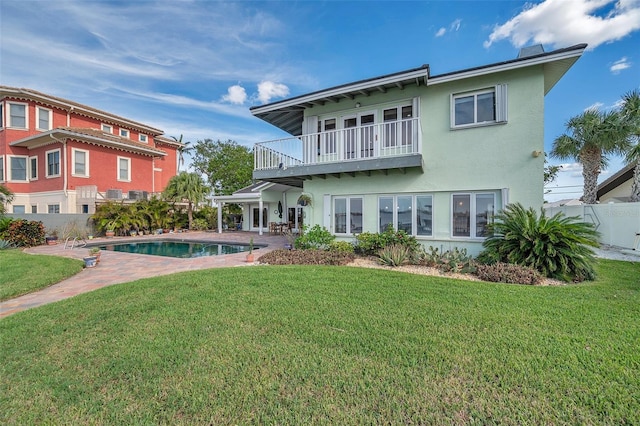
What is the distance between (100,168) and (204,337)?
24.1 meters

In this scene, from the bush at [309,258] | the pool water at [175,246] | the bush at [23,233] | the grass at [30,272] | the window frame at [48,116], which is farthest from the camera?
the window frame at [48,116]

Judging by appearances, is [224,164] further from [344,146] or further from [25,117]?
[344,146]

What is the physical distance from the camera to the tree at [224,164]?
38.1 m

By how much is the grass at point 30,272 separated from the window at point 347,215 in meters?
9.29

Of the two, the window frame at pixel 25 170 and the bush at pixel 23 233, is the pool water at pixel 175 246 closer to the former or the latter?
the bush at pixel 23 233

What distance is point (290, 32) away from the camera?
1376 cm

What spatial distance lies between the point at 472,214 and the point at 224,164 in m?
36.1

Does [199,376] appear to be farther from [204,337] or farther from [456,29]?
[456,29]

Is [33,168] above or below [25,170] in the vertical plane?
above

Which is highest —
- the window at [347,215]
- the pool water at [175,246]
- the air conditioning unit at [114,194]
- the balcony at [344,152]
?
the balcony at [344,152]

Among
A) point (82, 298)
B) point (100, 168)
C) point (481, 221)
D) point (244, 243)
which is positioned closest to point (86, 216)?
point (100, 168)

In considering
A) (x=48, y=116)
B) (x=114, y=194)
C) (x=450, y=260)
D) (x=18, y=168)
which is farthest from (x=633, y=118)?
(x=18, y=168)

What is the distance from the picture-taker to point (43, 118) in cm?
2078

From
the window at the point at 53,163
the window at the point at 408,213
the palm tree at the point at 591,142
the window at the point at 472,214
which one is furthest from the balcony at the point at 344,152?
the window at the point at 53,163
